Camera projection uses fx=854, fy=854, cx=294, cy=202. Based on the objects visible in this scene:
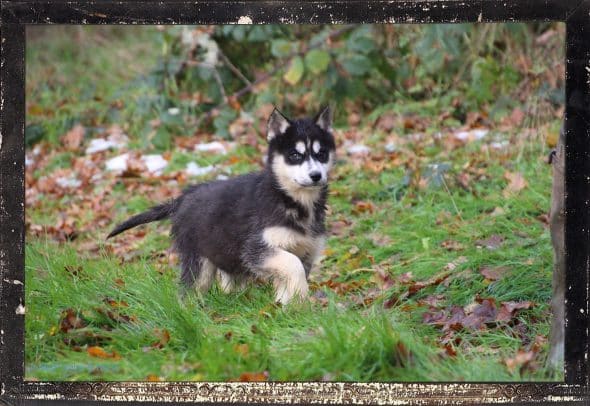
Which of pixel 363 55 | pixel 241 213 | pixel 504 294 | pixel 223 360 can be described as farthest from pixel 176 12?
pixel 363 55

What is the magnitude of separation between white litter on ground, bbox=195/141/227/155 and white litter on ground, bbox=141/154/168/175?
45 cm

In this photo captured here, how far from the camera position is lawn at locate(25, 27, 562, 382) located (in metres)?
4.20

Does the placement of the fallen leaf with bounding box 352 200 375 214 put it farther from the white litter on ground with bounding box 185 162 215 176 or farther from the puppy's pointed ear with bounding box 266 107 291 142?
the puppy's pointed ear with bounding box 266 107 291 142

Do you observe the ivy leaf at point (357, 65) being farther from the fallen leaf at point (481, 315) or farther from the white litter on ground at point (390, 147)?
the fallen leaf at point (481, 315)

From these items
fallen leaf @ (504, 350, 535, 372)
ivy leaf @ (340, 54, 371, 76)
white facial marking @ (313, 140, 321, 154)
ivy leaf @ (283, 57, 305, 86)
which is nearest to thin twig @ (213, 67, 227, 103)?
ivy leaf @ (283, 57, 305, 86)

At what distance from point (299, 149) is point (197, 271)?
46.9 inches

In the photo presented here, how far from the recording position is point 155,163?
10.3 metres

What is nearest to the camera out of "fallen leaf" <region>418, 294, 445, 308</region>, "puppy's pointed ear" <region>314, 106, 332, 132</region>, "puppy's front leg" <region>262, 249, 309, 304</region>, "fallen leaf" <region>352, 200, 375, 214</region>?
"puppy's front leg" <region>262, 249, 309, 304</region>

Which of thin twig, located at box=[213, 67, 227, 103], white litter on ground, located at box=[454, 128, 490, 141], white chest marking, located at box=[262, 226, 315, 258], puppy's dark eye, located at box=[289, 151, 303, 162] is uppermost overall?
thin twig, located at box=[213, 67, 227, 103]

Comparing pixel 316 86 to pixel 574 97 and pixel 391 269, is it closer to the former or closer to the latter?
pixel 391 269

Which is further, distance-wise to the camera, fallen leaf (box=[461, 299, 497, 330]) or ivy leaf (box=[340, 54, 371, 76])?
ivy leaf (box=[340, 54, 371, 76])

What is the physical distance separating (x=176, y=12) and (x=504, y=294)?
9.50 feet

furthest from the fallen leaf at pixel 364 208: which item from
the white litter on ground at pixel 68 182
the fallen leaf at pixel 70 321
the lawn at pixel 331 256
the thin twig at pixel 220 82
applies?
the fallen leaf at pixel 70 321

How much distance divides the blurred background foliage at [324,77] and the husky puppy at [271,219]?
384 centimetres
